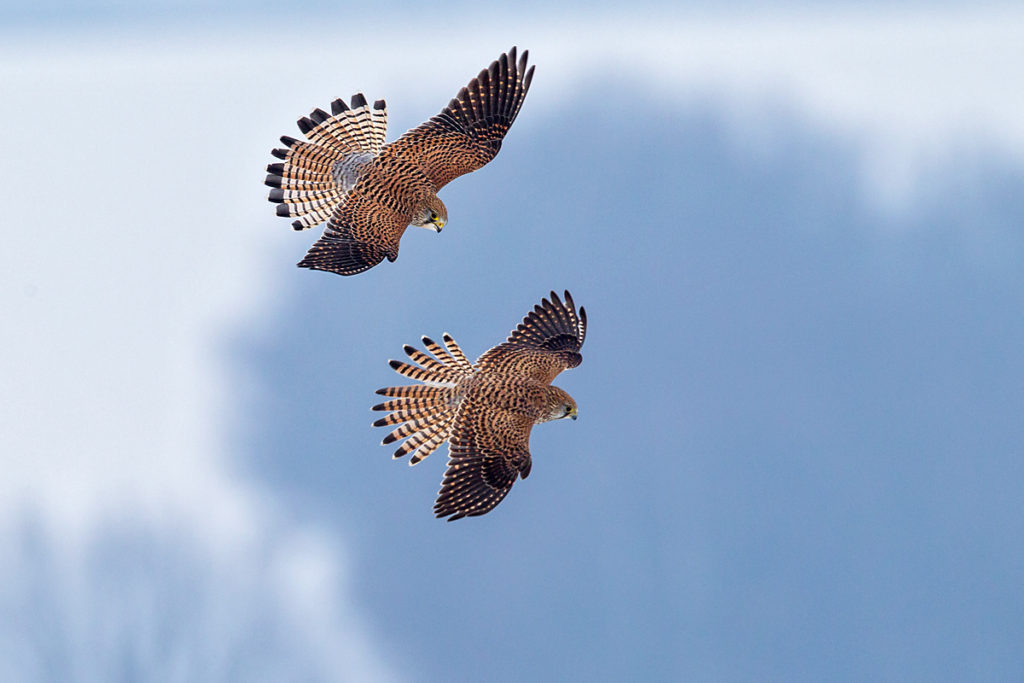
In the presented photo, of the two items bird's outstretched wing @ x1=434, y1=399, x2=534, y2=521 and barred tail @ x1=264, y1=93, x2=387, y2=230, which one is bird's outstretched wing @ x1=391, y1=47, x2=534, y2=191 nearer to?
barred tail @ x1=264, y1=93, x2=387, y2=230

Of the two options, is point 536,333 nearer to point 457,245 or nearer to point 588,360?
point 457,245

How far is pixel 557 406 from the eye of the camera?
703 cm

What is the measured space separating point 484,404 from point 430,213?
5.89ft

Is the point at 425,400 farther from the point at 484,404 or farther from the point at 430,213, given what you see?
the point at 430,213

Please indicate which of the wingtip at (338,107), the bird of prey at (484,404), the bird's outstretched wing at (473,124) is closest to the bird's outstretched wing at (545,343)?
the bird of prey at (484,404)

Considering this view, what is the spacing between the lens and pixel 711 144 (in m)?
65.8

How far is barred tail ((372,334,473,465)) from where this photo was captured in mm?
7195

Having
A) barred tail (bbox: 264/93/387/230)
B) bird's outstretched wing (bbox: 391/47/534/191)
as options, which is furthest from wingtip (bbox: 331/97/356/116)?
bird's outstretched wing (bbox: 391/47/534/191)

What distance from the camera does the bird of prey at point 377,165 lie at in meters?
7.86

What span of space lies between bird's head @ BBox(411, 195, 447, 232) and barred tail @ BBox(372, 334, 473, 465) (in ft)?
4.12

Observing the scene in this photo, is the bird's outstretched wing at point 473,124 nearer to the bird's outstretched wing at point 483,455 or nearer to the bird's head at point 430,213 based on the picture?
the bird's head at point 430,213

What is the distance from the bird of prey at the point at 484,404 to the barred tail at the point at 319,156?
1.70 m

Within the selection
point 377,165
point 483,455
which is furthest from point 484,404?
point 377,165

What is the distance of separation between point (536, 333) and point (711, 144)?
6049cm
